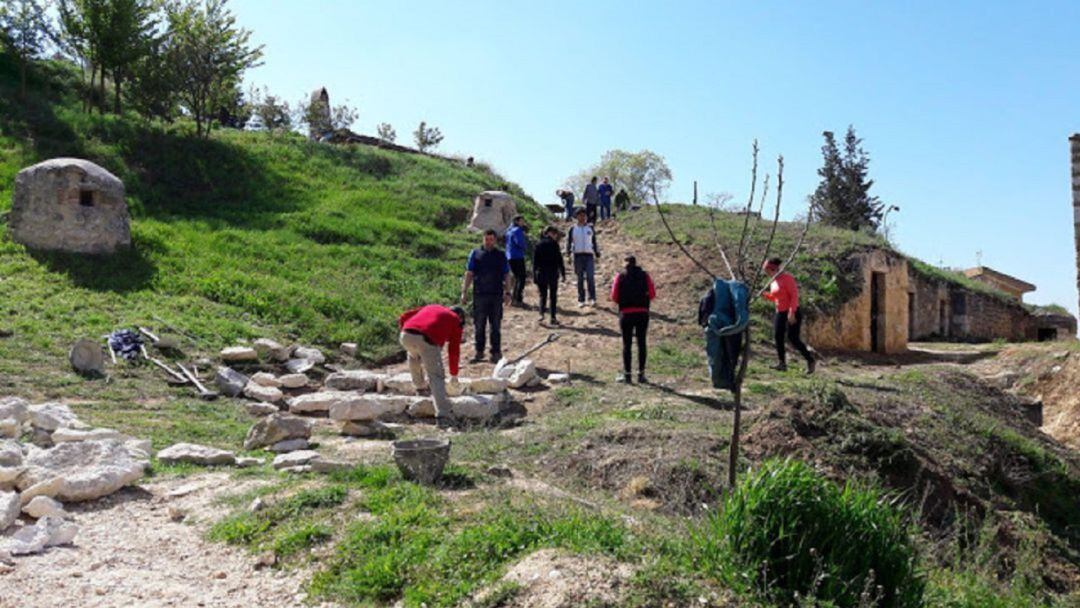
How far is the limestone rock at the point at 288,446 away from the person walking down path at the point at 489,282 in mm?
4505

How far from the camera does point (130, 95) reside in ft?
90.2

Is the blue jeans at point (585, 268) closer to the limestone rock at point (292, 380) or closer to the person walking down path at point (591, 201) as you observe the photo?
the limestone rock at point (292, 380)

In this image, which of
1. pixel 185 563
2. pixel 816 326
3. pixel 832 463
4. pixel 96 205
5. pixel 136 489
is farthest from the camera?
pixel 816 326


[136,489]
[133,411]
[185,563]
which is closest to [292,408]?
[133,411]

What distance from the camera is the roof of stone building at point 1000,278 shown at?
3678 cm

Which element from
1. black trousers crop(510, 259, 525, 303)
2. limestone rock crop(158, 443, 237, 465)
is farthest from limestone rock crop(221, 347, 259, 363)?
black trousers crop(510, 259, 525, 303)

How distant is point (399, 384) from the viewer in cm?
1136

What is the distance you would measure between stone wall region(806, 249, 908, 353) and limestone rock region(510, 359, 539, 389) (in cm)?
853

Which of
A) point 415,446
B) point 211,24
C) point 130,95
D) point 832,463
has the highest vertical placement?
point 211,24

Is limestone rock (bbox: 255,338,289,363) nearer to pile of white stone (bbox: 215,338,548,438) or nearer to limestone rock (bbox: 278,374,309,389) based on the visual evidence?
pile of white stone (bbox: 215,338,548,438)

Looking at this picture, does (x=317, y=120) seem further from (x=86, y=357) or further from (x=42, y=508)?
(x=42, y=508)

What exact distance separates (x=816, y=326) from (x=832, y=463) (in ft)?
33.8

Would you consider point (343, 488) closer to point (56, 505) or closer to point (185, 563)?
point (185, 563)

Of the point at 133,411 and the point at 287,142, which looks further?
the point at 287,142
